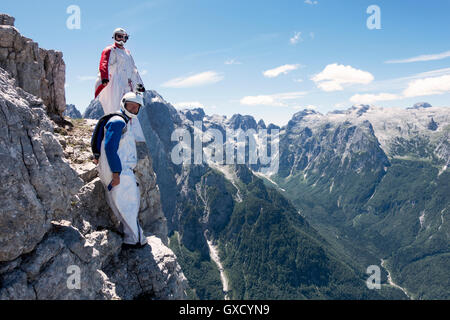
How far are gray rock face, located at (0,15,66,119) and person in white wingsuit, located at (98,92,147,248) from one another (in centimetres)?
509

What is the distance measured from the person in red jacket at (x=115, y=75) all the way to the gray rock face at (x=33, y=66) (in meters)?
3.79

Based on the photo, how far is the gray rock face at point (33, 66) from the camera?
1404 cm

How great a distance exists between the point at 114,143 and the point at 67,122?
993 cm

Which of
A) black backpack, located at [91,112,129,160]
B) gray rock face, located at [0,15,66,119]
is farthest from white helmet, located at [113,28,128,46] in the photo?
black backpack, located at [91,112,129,160]

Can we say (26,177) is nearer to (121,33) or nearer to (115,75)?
(115,75)

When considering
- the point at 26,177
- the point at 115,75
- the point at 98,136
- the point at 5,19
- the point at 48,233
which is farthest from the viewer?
the point at 115,75

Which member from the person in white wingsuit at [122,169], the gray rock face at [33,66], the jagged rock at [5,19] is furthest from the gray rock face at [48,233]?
the jagged rock at [5,19]

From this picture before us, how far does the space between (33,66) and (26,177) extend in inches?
434

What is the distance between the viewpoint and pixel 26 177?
8.34 m

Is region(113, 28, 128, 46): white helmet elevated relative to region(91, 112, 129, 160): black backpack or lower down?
elevated

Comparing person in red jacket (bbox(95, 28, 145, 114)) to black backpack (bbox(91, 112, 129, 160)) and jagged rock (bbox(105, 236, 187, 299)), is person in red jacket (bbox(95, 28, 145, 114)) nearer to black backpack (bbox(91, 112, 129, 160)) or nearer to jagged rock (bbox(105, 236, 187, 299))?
black backpack (bbox(91, 112, 129, 160))

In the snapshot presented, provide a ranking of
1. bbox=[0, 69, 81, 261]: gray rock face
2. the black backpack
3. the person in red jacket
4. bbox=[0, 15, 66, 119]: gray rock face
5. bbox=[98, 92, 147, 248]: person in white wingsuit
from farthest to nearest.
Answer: the person in red jacket, bbox=[0, 15, 66, 119]: gray rock face, the black backpack, bbox=[98, 92, 147, 248]: person in white wingsuit, bbox=[0, 69, 81, 261]: gray rock face

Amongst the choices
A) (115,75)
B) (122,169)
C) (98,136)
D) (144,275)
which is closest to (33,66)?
(115,75)

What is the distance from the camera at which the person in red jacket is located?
1608 cm
